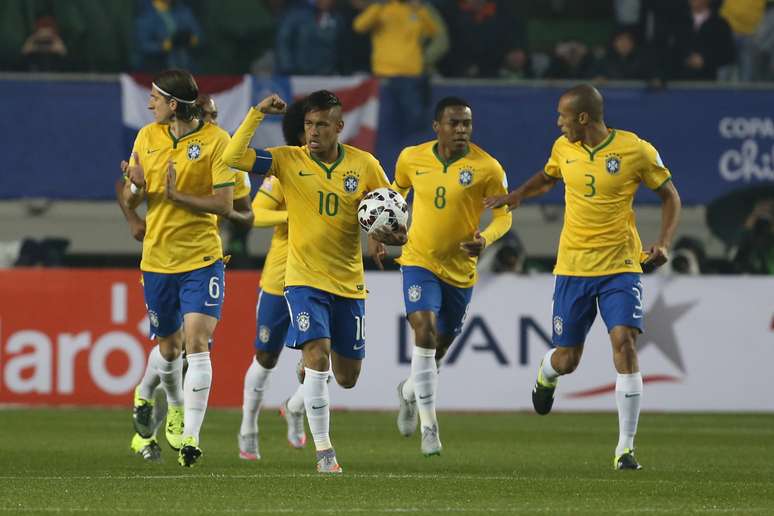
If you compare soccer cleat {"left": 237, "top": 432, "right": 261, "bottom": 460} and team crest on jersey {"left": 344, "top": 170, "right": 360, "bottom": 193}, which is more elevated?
team crest on jersey {"left": 344, "top": 170, "right": 360, "bottom": 193}

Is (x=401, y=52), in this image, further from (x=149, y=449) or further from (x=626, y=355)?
(x=626, y=355)

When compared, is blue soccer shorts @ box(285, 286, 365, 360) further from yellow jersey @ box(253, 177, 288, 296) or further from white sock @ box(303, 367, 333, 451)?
yellow jersey @ box(253, 177, 288, 296)

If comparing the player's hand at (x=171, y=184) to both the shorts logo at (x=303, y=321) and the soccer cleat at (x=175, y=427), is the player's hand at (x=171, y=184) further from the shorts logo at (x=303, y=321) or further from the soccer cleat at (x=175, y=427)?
the soccer cleat at (x=175, y=427)

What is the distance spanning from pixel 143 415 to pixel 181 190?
1.65 metres

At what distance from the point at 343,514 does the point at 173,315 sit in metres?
3.25

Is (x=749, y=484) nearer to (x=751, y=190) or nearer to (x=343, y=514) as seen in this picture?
(x=343, y=514)

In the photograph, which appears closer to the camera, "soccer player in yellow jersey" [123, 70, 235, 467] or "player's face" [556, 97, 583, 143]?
"soccer player in yellow jersey" [123, 70, 235, 467]

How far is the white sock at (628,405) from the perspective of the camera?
37.0ft

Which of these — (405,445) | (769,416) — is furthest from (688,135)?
(405,445)

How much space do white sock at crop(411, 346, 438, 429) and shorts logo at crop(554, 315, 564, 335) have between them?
956mm

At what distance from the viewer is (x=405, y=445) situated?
13.9 meters

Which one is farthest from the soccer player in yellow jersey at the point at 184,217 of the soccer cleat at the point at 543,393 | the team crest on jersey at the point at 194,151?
the soccer cleat at the point at 543,393

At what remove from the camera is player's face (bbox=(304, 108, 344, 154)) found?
10.5 metres

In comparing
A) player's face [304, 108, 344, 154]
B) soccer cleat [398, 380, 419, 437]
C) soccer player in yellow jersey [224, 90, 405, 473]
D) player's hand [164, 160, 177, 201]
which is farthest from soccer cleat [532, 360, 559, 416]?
player's hand [164, 160, 177, 201]
